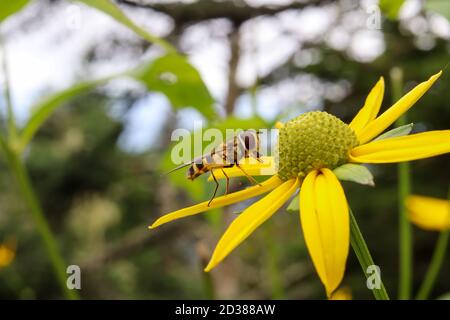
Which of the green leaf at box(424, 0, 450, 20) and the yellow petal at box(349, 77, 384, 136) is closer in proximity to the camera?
the yellow petal at box(349, 77, 384, 136)

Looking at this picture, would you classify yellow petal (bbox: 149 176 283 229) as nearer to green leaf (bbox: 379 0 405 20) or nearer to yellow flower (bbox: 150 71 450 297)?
yellow flower (bbox: 150 71 450 297)

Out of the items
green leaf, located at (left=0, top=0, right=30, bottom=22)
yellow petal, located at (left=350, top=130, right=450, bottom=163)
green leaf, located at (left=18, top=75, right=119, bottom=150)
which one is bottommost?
yellow petal, located at (left=350, top=130, right=450, bottom=163)

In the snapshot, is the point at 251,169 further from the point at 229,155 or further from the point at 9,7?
the point at 9,7

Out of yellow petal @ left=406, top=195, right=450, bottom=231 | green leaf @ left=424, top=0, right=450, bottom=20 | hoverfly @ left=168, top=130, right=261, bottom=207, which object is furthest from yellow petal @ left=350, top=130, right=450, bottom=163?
yellow petal @ left=406, top=195, right=450, bottom=231

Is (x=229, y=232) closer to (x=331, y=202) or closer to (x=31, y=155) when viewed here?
(x=331, y=202)

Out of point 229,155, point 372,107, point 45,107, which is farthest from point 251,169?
point 45,107

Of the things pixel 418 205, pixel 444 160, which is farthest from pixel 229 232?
pixel 444 160

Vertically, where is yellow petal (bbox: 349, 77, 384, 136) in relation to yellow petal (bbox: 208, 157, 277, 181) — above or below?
above
